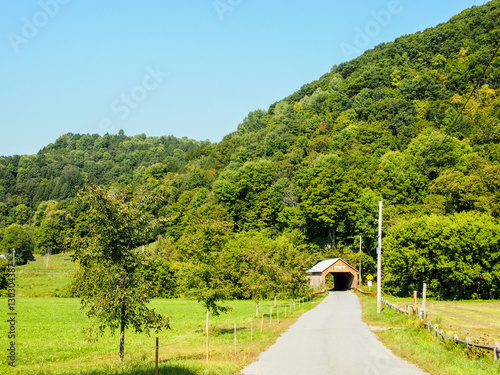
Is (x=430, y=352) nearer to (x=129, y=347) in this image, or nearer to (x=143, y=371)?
(x=143, y=371)

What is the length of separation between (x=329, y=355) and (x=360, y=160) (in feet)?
273

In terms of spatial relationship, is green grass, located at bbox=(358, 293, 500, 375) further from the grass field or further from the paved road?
the grass field

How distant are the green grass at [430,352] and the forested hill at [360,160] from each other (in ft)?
73.2

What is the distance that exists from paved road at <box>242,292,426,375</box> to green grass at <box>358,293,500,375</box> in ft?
1.89

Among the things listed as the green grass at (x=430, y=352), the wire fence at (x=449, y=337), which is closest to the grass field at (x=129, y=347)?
the green grass at (x=430, y=352)

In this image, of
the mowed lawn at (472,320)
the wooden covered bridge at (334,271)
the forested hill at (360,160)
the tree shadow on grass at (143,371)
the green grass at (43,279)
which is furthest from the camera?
the forested hill at (360,160)

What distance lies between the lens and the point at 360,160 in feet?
319

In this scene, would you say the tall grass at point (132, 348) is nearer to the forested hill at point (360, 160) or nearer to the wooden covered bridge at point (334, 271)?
the forested hill at point (360, 160)

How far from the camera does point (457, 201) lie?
65.6 metres

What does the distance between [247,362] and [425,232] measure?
4109cm

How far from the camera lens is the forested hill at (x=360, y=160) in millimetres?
79375

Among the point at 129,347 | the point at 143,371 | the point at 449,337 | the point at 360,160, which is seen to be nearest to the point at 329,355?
the point at 449,337

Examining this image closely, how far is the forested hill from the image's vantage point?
79.4 m

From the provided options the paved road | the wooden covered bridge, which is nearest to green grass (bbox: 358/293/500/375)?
the paved road
